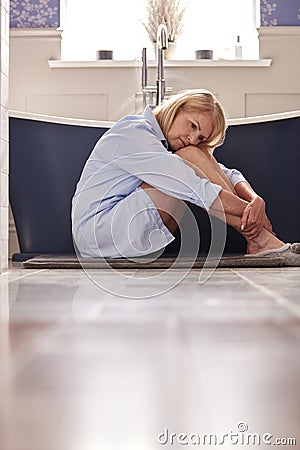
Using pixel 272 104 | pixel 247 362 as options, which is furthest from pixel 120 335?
pixel 272 104

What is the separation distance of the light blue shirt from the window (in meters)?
1.66

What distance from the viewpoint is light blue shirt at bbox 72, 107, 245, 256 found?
222 centimetres

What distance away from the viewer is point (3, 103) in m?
2.12

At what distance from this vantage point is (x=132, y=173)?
2.31 metres

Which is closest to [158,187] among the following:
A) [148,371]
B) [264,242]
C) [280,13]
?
[264,242]

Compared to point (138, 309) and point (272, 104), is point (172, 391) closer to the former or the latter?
point (138, 309)

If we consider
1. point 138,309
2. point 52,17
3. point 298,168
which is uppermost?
point 52,17

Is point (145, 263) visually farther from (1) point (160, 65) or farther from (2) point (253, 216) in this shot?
(1) point (160, 65)

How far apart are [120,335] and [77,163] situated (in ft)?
7.28

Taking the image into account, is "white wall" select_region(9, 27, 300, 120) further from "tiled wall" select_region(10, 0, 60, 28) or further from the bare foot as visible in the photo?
the bare foot

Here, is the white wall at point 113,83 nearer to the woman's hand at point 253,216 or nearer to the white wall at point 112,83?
the white wall at point 112,83

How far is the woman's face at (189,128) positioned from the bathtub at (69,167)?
653 mm

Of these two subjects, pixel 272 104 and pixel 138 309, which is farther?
pixel 272 104

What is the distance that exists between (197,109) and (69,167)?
834 millimetres
